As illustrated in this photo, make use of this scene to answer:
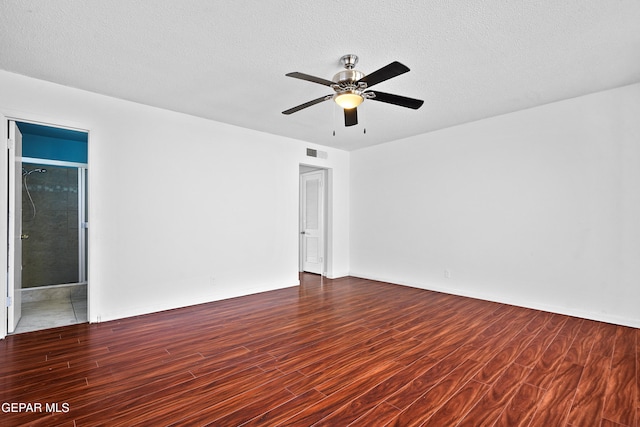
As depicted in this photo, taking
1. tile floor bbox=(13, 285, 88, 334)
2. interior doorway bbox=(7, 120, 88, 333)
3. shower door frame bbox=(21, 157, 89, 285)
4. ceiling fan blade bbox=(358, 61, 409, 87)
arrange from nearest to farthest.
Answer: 1. ceiling fan blade bbox=(358, 61, 409, 87)
2. tile floor bbox=(13, 285, 88, 334)
3. interior doorway bbox=(7, 120, 88, 333)
4. shower door frame bbox=(21, 157, 89, 285)

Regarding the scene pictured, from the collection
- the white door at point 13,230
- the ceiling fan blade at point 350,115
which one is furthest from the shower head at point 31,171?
the ceiling fan blade at point 350,115

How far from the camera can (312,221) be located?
691cm

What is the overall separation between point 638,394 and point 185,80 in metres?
4.64

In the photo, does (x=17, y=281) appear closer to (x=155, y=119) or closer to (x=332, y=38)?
(x=155, y=119)

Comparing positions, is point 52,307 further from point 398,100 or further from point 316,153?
point 398,100

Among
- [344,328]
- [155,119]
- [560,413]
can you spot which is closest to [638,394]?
[560,413]

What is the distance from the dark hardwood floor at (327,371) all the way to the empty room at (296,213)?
0.02m

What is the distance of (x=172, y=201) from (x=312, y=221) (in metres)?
3.22

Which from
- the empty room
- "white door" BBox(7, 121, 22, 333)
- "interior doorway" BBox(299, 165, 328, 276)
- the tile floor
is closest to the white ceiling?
the empty room

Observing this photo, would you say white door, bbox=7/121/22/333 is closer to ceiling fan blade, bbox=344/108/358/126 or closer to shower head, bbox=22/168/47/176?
shower head, bbox=22/168/47/176

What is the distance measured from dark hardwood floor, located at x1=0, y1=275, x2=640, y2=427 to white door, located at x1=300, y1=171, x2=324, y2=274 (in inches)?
111

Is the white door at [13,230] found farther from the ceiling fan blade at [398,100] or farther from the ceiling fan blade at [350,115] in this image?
the ceiling fan blade at [398,100]

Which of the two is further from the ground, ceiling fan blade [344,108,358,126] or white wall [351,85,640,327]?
ceiling fan blade [344,108,358,126]

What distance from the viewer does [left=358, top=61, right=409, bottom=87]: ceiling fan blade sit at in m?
2.35
